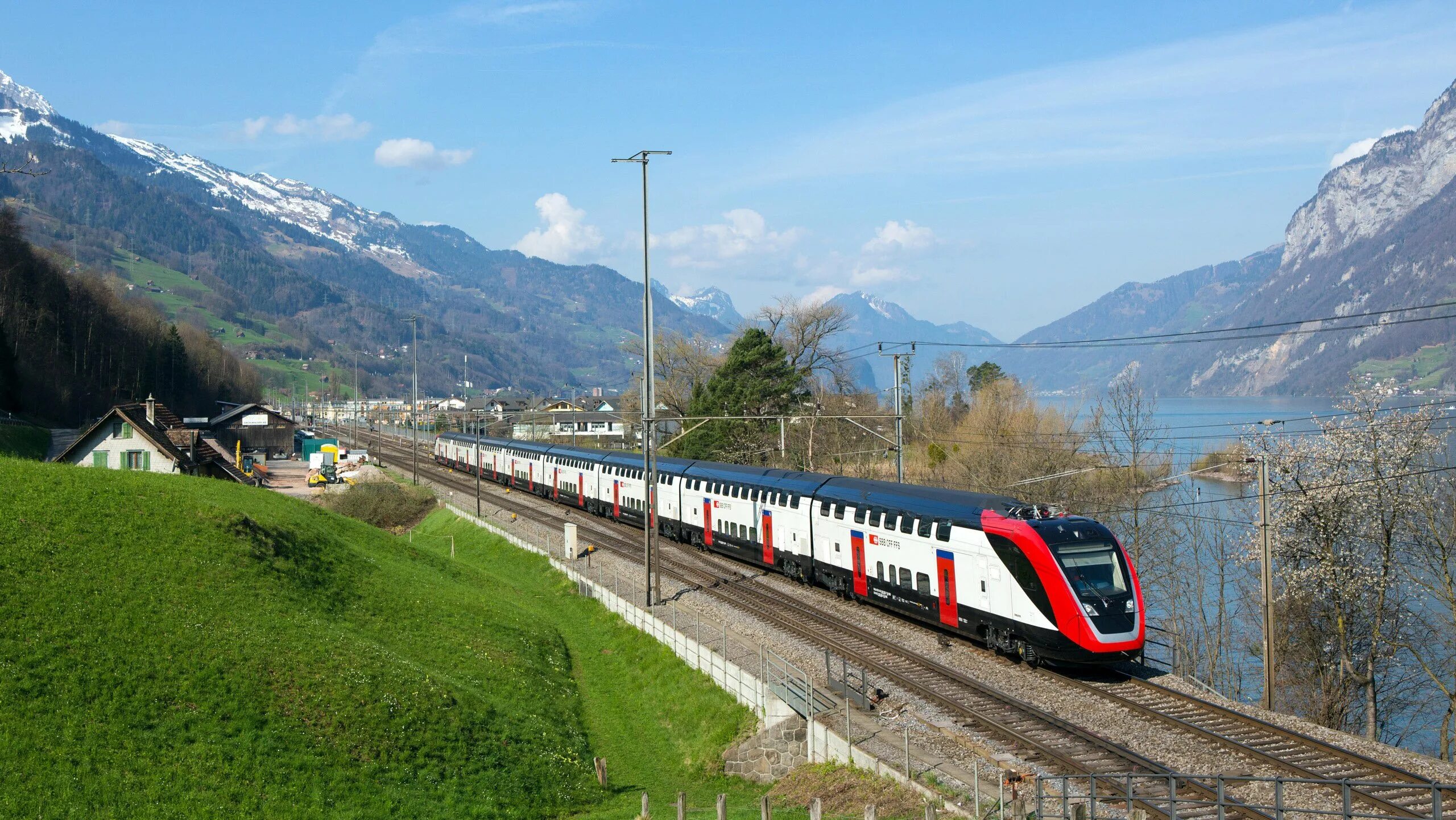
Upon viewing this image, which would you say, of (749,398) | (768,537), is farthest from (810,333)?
(768,537)

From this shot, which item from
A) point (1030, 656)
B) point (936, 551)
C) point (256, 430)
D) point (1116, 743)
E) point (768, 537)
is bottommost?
point (1116, 743)

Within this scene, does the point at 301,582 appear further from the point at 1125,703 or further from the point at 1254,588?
the point at 1254,588

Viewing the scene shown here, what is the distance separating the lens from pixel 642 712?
2705cm

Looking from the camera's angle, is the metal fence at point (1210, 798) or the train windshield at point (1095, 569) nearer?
the metal fence at point (1210, 798)

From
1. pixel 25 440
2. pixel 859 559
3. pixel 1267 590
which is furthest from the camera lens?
pixel 25 440

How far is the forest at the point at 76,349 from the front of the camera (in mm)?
91188

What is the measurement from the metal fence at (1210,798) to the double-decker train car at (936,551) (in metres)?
5.82

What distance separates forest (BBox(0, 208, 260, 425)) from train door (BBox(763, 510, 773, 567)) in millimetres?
72399

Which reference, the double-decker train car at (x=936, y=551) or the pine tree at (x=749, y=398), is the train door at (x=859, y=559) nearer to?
the double-decker train car at (x=936, y=551)

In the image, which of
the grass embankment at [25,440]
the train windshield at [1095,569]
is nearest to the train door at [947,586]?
the train windshield at [1095,569]

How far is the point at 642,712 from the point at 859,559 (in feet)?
26.3

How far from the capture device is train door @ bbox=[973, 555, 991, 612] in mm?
23828

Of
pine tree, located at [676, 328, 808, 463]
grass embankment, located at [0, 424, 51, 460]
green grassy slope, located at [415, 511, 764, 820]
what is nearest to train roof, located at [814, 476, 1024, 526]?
green grassy slope, located at [415, 511, 764, 820]

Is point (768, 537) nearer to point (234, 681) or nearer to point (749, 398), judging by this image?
point (234, 681)
